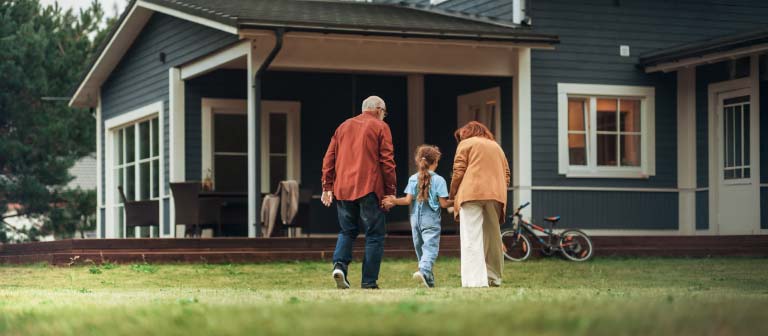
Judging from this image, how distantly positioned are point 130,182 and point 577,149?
25.6ft

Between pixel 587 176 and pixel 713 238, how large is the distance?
8.05ft

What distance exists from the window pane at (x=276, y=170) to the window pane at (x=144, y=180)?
2.18 m

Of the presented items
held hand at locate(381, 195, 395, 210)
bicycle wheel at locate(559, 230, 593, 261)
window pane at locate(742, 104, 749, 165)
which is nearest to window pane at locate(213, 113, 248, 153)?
bicycle wheel at locate(559, 230, 593, 261)

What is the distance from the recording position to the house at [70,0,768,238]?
1944 cm

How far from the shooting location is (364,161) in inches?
467

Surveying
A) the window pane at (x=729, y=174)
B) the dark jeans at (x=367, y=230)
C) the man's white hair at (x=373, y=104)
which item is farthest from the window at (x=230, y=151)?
the dark jeans at (x=367, y=230)

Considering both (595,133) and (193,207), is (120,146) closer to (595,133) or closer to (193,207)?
(193,207)

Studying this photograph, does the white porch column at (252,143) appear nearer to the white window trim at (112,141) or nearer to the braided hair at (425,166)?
the white window trim at (112,141)

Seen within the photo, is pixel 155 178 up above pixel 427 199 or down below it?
above

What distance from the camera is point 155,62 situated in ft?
73.5

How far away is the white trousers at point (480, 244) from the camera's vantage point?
12.2 metres

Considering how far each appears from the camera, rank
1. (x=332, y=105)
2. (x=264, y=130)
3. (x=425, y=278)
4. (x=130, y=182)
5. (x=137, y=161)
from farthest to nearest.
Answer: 1. (x=130, y=182)
2. (x=137, y=161)
3. (x=332, y=105)
4. (x=264, y=130)
5. (x=425, y=278)

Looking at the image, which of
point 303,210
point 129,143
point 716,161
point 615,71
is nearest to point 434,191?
point 303,210

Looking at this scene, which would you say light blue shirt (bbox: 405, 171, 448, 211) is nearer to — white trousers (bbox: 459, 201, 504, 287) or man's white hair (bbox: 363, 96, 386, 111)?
white trousers (bbox: 459, 201, 504, 287)
